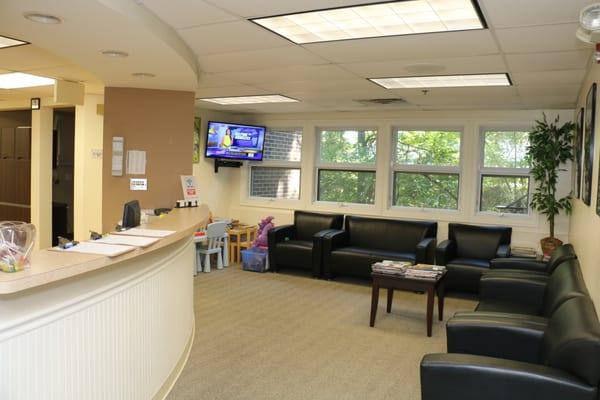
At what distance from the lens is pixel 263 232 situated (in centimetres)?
739

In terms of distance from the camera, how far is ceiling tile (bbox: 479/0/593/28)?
2.48 m

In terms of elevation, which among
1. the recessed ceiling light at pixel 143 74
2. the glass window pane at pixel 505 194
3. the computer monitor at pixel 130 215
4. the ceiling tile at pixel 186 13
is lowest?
the computer monitor at pixel 130 215

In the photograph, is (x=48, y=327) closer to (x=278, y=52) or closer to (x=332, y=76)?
(x=278, y=52)

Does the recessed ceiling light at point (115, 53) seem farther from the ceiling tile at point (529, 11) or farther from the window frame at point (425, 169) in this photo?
the window frame at point (425, 169)

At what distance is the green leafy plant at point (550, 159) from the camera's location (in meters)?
5.82

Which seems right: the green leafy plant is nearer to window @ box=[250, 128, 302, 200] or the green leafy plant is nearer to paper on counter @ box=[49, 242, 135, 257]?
window @ box=[250, 128, 302, 200]

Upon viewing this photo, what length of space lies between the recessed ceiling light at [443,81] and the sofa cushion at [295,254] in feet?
8.74

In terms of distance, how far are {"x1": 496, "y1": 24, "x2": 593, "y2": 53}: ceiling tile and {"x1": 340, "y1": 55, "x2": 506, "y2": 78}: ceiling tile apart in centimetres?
29

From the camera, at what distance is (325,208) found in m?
7.70

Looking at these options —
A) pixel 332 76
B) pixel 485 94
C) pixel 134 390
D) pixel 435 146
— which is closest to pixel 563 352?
pixel 134 390

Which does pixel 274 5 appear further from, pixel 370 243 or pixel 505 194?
pixel 505 194

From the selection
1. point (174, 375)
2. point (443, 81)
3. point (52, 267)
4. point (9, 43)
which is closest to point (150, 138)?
point (9, 43)

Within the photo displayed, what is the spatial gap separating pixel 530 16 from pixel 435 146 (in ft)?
14.3

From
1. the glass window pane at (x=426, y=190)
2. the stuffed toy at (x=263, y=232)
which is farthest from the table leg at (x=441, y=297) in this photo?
the stuffed toy at (x=263, y=232)
